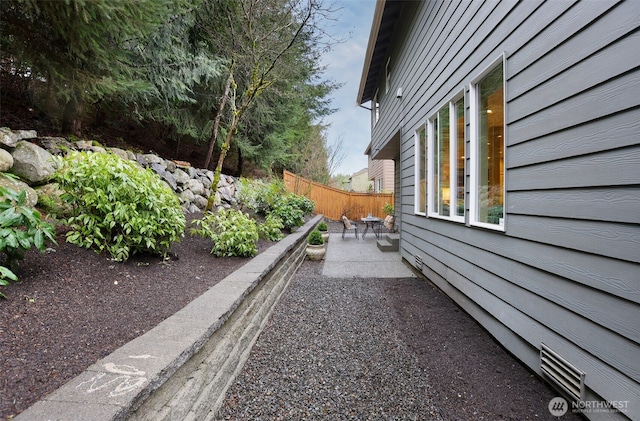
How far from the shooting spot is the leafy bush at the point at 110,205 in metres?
2.66

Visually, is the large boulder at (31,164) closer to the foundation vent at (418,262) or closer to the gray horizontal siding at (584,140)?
the gray horizontal siding at (584,140)

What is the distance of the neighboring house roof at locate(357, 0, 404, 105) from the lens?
559 cm

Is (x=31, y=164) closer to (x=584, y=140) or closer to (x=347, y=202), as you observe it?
(x=584, y=140)

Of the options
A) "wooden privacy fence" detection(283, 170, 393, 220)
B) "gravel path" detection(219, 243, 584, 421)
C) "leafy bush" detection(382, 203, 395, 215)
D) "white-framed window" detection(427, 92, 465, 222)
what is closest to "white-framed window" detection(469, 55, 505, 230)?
"white-framed window" detection(427, 92, 465, 222)

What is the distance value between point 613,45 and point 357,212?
12.3m

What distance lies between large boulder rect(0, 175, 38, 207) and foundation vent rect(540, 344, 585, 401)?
14.1 feet

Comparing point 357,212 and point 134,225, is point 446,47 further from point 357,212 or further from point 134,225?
point 357,212

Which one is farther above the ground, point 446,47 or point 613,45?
point 446,47

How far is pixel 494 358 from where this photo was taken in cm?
224

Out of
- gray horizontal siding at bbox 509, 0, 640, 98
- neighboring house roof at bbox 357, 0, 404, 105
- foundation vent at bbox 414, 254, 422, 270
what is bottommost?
foundation vent at bbox 414, 254, 422, 270

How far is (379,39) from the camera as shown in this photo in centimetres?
690

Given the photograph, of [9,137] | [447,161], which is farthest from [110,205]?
[447,161]

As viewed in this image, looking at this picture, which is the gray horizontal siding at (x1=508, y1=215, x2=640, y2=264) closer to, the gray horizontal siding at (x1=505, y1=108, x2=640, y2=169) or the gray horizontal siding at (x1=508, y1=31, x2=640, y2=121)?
the gray horizontal siding at (x1=505, y1=108, x2=640, y2=169)

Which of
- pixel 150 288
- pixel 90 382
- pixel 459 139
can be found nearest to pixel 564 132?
pixel 459 139
